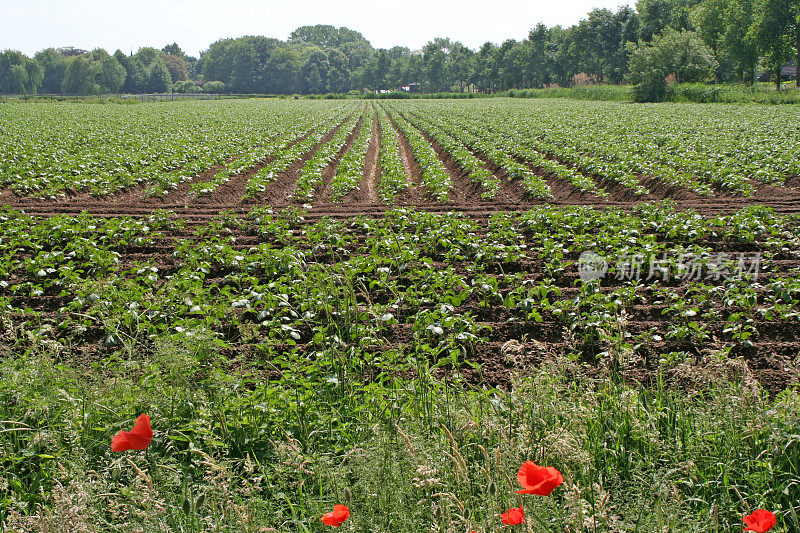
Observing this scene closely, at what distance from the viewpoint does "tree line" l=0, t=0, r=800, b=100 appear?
54344 mm

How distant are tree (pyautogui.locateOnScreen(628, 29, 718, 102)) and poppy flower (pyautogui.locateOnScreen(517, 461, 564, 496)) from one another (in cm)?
5982

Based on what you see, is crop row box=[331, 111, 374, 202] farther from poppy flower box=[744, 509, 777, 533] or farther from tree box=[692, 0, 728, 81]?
tree box=[692, 0, 728, 81]

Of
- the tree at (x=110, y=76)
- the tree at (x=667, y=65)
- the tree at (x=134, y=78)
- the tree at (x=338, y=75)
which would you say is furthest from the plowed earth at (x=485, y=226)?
the tree at (x=134, y=78)

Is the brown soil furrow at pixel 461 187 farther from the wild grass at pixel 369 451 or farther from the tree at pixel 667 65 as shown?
the tree at pixel 667 65

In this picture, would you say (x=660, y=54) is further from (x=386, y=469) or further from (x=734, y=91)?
(x=386, y=469)

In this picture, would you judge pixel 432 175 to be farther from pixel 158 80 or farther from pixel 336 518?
pixel 158 80

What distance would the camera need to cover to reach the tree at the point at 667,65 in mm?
→ 53062

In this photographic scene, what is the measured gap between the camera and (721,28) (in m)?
68.8

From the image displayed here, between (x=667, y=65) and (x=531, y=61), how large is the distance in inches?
1782

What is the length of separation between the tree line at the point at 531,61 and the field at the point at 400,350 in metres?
50.3

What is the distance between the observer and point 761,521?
149 cm

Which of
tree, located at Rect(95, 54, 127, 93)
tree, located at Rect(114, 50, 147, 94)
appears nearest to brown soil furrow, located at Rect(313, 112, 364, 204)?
tree, located at Rect(95, 54, 127, 93)

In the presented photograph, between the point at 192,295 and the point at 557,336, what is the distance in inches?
161

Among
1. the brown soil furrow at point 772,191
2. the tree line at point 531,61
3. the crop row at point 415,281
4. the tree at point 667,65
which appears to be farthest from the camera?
the tree line at point 531,61
